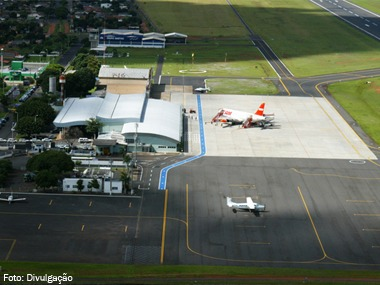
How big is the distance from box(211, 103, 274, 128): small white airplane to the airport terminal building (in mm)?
10738

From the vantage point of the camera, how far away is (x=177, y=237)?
108812mm

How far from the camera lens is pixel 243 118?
172125mm

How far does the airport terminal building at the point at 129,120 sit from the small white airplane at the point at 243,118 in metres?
10.7

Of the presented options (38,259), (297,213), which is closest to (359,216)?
(297,213)

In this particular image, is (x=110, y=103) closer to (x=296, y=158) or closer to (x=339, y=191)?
(x=296, y=158)

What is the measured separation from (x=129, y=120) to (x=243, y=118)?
31084mm

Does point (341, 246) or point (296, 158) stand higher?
point (296, 158)

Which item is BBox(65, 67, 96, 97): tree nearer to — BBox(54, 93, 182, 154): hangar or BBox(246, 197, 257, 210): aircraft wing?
BBox(54, 93, 182, 154): hangar

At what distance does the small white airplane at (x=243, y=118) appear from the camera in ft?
561

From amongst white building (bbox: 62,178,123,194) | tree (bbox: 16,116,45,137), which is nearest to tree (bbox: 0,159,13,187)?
white building (bbox: 62,178,123,194)

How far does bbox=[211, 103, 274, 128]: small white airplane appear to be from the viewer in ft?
561

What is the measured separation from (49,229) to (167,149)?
152ft

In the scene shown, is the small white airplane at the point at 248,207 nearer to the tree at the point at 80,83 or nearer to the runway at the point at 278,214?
the runway at the point at 278,214

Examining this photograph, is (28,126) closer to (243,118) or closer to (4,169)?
(4,169)
